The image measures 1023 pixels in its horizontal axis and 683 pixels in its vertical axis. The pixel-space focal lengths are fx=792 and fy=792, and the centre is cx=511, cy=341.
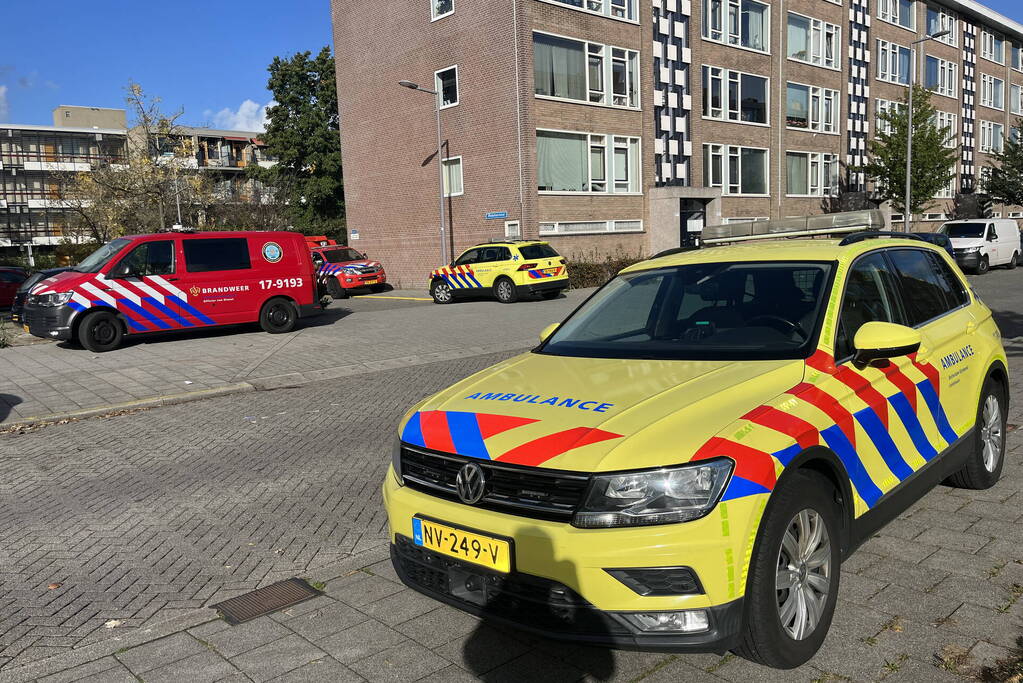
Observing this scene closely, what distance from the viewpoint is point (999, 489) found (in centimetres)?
500

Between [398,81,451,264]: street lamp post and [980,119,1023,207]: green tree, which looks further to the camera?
[980,119,1023,207]: green tree

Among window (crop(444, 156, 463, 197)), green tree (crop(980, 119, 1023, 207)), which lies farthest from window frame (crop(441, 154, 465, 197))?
green tree (crop(980, 119, 1023, 207))

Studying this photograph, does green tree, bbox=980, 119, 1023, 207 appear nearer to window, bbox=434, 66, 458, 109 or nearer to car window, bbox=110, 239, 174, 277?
window, bbox=434, 66, 458, 109

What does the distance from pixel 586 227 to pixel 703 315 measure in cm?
2394

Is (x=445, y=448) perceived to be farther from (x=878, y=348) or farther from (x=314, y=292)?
(x=314, y=292)

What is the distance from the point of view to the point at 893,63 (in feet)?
138

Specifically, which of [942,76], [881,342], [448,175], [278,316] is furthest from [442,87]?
[942,76]

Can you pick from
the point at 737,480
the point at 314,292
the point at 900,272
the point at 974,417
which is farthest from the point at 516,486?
the point at 314,292

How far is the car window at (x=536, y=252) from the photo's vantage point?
836 inches

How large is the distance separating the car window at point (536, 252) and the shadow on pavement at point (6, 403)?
13.5 m

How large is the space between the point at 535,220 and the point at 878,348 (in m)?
22.8

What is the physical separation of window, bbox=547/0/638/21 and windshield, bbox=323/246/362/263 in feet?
36.0

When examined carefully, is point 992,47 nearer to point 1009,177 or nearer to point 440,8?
point 1009,177

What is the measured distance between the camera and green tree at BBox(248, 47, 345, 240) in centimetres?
4947
